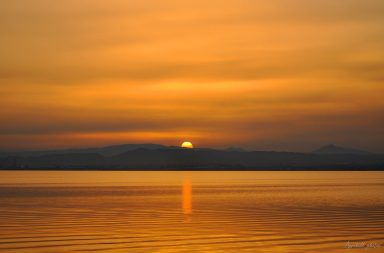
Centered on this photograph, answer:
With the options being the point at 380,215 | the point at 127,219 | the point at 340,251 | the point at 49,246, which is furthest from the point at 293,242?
the point at 380,215

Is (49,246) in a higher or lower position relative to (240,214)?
lower

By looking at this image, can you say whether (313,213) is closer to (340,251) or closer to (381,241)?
(381,241)

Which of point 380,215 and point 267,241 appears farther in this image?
point 380,215

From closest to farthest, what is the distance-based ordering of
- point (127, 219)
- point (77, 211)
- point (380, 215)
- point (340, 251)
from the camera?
point (340, 251)
point (127, 219)
point (380, 215)
point (77, 211)

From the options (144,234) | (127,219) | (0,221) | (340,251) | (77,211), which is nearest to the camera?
(340,251)

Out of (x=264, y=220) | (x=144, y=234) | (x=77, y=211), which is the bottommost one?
(x=144, y=234)

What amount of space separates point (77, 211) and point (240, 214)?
7.62 meters

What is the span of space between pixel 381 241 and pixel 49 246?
9.10m

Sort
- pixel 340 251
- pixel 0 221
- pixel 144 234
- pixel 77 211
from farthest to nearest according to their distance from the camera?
1. pixel 77 211
2. pixel 0 221
3. pixel 144 234
4. pixel 340 251

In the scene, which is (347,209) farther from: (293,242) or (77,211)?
(293,242)

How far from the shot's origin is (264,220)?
26.6 m

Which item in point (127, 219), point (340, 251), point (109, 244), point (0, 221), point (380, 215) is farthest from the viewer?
point (380, 215)

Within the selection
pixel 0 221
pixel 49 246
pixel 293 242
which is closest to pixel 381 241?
pixel 293 242

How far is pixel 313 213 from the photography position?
101 ft
